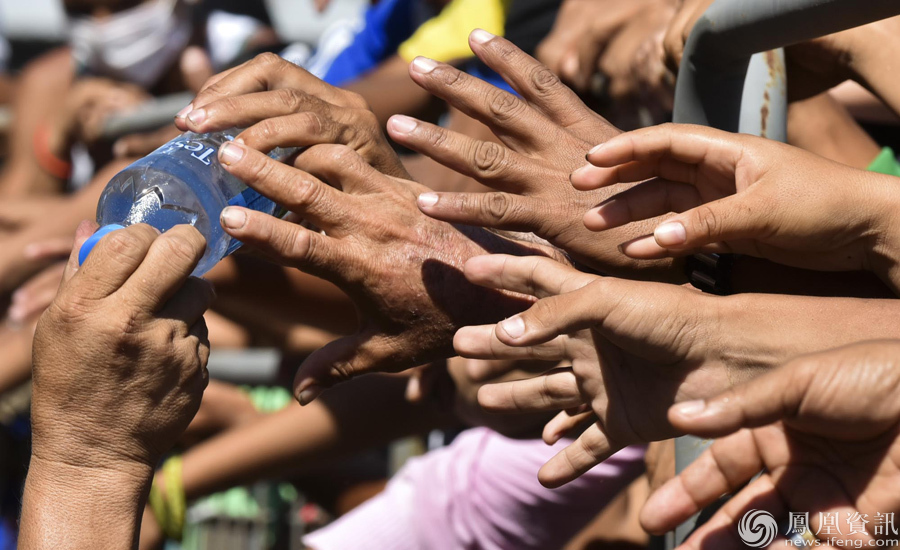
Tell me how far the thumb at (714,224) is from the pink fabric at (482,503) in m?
1.35

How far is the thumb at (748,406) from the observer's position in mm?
887

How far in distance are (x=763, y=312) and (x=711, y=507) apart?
49cm

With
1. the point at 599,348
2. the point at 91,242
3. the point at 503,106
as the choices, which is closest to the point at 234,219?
the point at 91,242

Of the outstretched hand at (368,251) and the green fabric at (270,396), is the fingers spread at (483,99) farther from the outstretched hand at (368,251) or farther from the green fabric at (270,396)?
the green fabric at (270,396)

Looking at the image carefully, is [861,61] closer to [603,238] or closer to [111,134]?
[603,238]

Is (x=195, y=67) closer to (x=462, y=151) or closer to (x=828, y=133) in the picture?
(x=828, y=133)

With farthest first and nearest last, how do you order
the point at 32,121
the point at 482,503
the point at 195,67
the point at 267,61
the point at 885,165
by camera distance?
the point at 32,121 < the point at 195,67 < the point at 482,503 < the point at 885,165 < the point at 267,61

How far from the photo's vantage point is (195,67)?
411 cm

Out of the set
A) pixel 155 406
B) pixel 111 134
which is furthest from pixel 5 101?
pixel 155 406

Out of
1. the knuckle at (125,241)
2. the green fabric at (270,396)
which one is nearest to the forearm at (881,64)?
the knuckle at (125,241)

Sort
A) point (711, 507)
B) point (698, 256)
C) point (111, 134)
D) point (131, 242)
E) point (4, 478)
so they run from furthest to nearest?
1. point (4, 478)
2. point (111, 134)
3. point (711, 507)
4. point (698, 256)
5. point (131, 242)

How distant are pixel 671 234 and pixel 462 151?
0.31m

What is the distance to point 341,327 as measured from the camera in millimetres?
2160

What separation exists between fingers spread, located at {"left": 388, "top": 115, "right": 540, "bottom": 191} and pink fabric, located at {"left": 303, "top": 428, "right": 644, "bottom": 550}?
1294 mm
